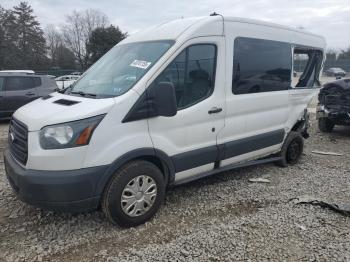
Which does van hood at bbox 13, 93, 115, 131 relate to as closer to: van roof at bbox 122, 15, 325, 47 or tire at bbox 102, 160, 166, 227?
tire at bbox 102, 160, 166, 227

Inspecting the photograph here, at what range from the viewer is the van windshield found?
378 centimetres

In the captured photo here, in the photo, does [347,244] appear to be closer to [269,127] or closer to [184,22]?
[269,127]

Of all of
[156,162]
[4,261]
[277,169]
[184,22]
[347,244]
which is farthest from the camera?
[277,169]

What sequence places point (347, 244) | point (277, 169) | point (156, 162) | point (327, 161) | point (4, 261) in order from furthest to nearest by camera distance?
1. point (327, 161)
2. point (277, 169)
3. point (156, 162)
4. point (347, 244)
5. point (4, 261)

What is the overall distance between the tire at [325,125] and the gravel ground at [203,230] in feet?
13.9

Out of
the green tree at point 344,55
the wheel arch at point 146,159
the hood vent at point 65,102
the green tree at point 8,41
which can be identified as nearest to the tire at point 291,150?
the wheel arch at point 146,159

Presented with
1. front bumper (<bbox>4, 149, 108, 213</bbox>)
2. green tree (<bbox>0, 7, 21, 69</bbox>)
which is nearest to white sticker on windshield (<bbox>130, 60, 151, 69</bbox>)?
front bumper (<bbox>4, 149, 108, 213</bbox>)

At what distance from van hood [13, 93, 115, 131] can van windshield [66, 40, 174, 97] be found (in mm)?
219

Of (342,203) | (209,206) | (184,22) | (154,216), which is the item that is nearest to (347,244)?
(342,203)

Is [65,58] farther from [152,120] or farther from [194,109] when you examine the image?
[152,120]

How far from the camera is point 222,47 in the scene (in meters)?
4.41

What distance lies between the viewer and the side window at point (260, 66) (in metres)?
4.67

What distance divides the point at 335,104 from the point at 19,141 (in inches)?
296

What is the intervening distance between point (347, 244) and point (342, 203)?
1069 millimetres
